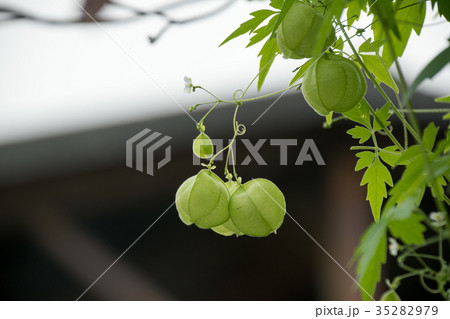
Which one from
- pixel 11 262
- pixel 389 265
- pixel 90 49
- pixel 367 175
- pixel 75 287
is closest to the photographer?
pixel 367 175

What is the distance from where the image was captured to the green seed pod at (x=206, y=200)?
0.48 meters

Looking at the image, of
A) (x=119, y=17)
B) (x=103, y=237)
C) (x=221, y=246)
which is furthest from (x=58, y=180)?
(x=119, y=17)

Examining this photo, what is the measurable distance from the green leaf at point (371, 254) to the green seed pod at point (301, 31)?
0.21 meters

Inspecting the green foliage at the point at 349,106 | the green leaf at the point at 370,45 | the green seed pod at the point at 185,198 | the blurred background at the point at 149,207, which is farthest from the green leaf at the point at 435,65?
the blurred background at the point at 149,207

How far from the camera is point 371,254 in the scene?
246 mm

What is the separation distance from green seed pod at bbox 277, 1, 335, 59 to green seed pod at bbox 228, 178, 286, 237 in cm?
14

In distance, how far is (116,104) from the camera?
1.84 m

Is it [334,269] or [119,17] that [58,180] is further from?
[119,17]

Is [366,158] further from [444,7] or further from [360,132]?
[444,7]

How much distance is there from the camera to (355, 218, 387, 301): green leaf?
0.25 metres

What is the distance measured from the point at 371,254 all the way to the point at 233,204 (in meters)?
0.26

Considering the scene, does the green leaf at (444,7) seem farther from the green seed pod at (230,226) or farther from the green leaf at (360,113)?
the green seed pod at (230,226)

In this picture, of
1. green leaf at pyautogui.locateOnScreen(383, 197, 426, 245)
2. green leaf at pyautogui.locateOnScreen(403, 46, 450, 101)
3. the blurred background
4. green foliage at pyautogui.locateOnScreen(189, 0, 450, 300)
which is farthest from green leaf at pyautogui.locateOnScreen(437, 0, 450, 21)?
the blurred background

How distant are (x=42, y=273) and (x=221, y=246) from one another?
87 centimetres
